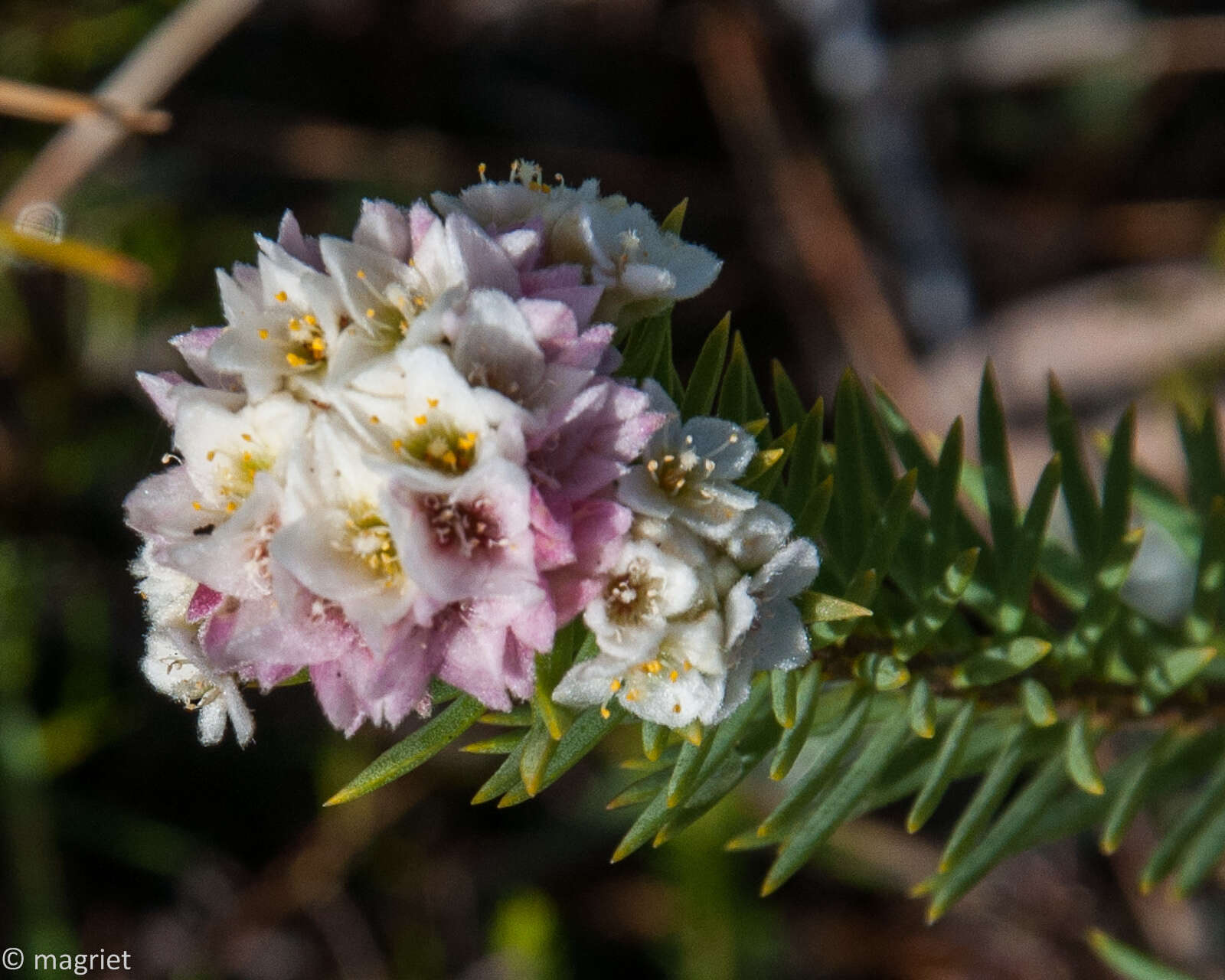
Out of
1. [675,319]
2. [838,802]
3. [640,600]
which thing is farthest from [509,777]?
[675,319]

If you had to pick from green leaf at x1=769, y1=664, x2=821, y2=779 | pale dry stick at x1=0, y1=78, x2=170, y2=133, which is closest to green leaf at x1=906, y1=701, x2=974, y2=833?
green leaf at x1=769, y1=664, x2=821, y2=779

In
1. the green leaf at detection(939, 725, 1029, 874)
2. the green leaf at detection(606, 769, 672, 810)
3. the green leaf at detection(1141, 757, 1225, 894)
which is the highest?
the green leaf at detection(606, 769, 672, 810)

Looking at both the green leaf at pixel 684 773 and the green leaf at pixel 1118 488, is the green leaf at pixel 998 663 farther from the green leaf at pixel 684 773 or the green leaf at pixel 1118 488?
the green leaf at pixel 684 773

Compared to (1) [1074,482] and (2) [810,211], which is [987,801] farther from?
(2) [810,211]

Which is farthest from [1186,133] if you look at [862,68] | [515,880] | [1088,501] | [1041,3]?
[515,880]

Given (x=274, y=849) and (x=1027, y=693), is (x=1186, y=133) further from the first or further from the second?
(x=274, y=849)

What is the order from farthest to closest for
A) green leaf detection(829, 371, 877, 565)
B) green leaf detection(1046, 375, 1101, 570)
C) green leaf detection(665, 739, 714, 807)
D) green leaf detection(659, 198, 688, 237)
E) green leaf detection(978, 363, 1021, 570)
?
green leaf detection(1046, 375, 1101, 570)
green leaf detection(978, 363, 1021, 570)
green leaf detection(829, 371, 877, 565)
green leaf detection(659, 198, 688, 237)
green leaf detection(665, 739, 714, 807)

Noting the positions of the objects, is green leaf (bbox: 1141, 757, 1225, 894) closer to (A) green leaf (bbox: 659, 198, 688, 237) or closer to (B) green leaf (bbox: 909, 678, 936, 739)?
(B) green leaf (bbox: 909, 678, 936, 739)
